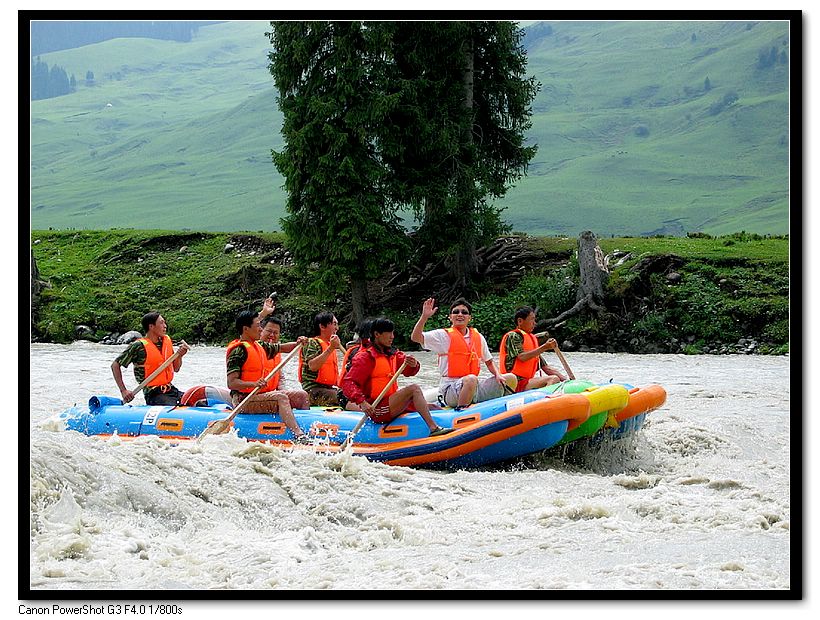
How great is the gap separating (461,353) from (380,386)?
82 centimetres

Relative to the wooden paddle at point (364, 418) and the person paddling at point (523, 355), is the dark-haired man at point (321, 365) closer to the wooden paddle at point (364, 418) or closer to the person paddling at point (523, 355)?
the wooden paddle at point (364, 418)

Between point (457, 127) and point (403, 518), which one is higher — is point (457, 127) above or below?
above

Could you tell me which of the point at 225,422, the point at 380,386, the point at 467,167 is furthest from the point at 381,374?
the point at 467,167

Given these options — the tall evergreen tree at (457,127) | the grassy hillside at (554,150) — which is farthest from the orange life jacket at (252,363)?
the grassy hillside at (554,150)

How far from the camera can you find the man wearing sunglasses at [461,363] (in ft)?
27.1

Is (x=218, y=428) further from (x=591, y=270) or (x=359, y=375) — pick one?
(x=591, y=270)

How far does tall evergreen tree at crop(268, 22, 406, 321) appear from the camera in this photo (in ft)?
54.5

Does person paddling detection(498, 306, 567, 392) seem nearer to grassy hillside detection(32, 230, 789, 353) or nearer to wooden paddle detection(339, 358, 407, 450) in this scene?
wooden paddle detection(339, 358, 407, 450)

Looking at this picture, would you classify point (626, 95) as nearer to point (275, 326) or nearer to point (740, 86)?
point (740, 86)

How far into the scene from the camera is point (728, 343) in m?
16.9

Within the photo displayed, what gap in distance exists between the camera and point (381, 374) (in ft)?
25.9

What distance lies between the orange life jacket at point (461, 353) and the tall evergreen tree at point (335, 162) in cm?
895

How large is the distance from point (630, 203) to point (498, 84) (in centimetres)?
1259

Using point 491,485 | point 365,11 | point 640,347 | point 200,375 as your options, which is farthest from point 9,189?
point 640,347
